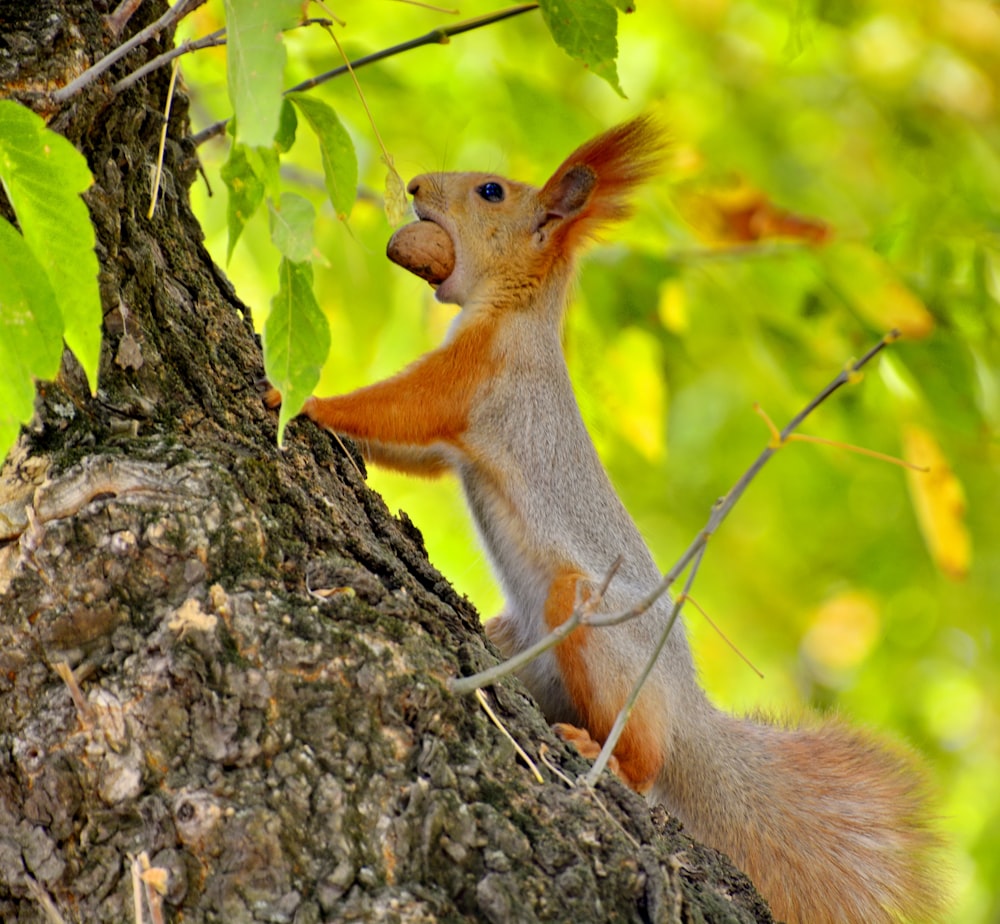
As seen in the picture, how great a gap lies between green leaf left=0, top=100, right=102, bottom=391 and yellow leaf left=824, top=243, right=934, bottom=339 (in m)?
2.54

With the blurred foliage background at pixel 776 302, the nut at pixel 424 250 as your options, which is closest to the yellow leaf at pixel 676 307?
the blurred foliage background at pixel 776 302

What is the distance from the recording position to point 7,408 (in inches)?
50.4

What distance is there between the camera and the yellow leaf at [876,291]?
3.36m

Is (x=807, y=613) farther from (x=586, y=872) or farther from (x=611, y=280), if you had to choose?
(x=586, y=872)

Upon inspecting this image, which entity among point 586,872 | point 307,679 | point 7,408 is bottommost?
point 586,872

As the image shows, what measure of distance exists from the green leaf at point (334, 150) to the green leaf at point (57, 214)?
47 cm

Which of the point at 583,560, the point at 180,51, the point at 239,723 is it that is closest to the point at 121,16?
the point at 180,51

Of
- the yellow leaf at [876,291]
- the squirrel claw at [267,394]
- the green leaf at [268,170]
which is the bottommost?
the yellow leaf at [876,291]

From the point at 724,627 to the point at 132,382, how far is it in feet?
13.7

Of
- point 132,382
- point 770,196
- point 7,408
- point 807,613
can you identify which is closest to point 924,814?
point 132,382

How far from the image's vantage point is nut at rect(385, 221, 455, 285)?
3.11 metres

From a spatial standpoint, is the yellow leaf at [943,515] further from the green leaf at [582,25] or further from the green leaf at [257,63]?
the green leaf at [257,63]

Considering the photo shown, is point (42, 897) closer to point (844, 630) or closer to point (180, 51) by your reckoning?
point (180, 51)

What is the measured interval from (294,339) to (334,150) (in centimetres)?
38
